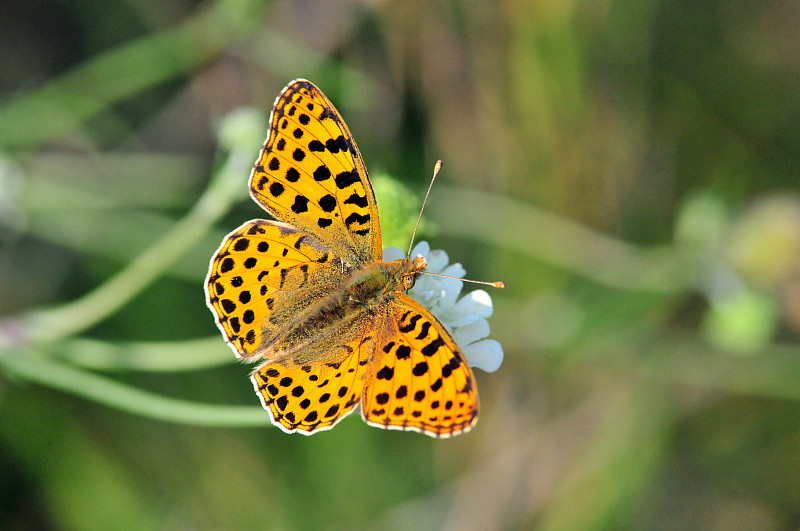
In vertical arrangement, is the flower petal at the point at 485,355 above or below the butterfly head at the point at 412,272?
below

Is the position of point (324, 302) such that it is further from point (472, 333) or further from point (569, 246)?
point (569, 246)

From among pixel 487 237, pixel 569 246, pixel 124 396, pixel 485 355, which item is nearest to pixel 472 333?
pixel 485 355

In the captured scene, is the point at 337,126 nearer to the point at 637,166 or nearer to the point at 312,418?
the point at 312,418

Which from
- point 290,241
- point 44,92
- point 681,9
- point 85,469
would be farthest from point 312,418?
point 681,9

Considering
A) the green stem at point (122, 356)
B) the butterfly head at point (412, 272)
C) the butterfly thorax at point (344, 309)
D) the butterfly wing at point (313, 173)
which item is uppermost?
the butterfly wing at point (313, 173)

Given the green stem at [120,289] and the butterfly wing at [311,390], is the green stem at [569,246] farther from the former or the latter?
the butterfly wing at [311,390]

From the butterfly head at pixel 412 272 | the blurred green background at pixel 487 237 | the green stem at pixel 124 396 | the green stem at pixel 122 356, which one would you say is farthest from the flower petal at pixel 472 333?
the blurred green background at pixel 487 237

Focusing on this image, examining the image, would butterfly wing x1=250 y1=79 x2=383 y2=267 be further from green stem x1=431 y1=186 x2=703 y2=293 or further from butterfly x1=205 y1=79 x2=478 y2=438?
green stem x1=431 y1=186 x2=703 y2=293
